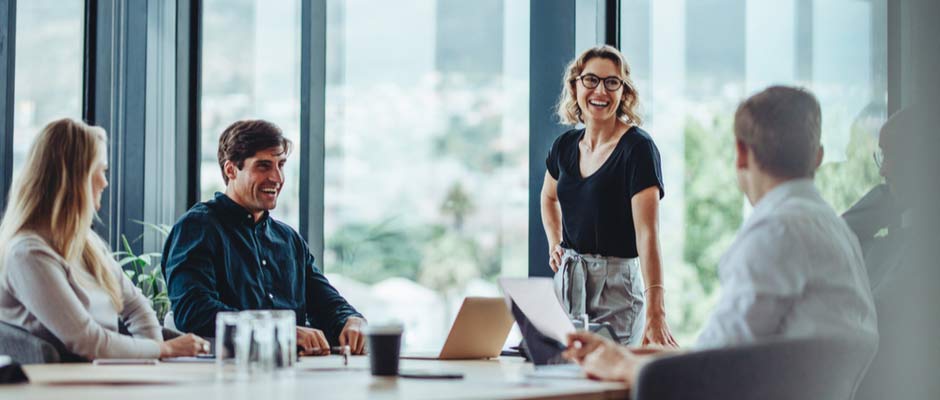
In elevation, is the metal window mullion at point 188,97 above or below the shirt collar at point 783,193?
above

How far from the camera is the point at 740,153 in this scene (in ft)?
6.94

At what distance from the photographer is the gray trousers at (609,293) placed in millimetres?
3445

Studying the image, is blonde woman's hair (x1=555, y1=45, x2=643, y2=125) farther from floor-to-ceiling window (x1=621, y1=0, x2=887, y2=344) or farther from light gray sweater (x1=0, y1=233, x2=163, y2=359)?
light gray sweater (x1=0, y1=233, x2=163, y2=359)

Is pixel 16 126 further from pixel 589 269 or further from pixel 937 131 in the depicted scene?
pixel 937 131

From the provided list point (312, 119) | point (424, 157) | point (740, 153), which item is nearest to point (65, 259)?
point (740, 153)

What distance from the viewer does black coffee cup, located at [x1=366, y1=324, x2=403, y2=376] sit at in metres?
2.15

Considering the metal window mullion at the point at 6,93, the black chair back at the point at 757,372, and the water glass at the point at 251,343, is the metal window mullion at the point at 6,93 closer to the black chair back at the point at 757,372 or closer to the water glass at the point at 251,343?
the water glass at the point at 251,343

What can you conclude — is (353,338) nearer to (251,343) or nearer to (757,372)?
(251,343)

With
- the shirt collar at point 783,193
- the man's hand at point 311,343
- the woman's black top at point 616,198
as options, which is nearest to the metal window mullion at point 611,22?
the woman's black top at point 616,198

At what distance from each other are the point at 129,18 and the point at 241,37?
974 mm

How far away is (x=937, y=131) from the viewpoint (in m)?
2.98

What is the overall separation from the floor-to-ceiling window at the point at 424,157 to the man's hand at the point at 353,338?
21.0 feet

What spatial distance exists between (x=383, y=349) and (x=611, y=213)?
151 cm

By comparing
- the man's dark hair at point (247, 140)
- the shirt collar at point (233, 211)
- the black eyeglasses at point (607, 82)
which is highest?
the black eyeglasses at point (607, 82)
